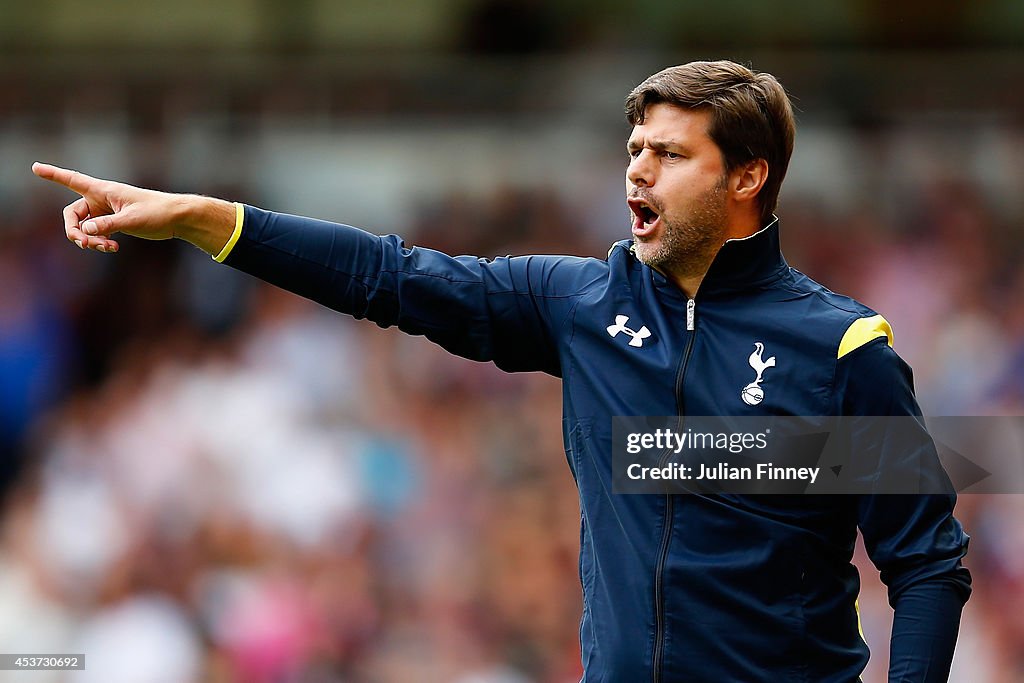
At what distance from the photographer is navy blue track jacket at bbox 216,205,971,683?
104 inches

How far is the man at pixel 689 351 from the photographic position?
2.64 metres

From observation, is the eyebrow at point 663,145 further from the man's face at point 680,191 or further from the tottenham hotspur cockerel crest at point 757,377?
the tottenham hotspur cockerel crest at point 757,377

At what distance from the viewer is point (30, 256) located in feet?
25.3

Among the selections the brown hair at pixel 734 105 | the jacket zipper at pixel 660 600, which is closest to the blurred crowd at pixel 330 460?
the jacket zipper at pixel 660 600

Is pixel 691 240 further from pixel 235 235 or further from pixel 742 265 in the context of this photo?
pixel 235 235

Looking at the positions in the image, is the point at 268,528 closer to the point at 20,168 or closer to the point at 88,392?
the point at 88,392

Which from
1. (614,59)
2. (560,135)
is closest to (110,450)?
(560,135)

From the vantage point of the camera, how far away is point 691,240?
2.86 meters

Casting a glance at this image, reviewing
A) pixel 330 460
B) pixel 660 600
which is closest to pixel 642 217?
pixel 660 600

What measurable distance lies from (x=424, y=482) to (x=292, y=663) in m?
1.05

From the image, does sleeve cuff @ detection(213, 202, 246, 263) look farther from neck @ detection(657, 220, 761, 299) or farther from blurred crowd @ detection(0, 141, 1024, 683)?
blurred crowd @ detection(0, 141, 1024, 683)
